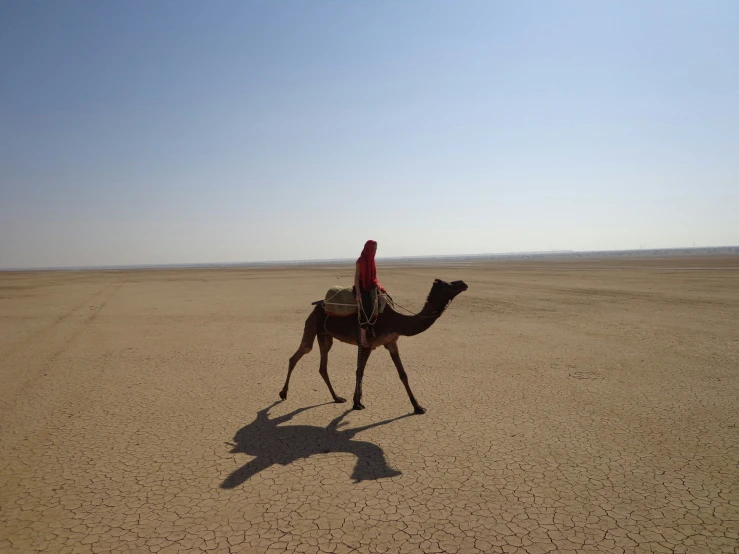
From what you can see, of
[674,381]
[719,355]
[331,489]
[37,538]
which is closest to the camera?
[37,538]

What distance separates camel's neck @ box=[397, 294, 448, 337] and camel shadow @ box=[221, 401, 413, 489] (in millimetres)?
1451

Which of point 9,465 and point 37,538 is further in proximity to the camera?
point 9,465

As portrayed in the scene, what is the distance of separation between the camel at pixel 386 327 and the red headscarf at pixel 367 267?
0.54 m

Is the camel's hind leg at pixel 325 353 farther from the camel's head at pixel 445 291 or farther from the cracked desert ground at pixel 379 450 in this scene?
the camel's head at pixel 445 291

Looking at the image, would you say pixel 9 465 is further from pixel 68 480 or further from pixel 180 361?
pixel 180 361

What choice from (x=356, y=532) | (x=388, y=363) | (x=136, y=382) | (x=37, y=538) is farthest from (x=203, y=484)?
(x=388, y=363)

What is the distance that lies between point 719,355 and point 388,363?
8.18m

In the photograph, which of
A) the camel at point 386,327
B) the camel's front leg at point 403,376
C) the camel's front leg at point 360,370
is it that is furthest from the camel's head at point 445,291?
the camel's front leg at point 360,370

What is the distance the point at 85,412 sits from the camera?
7188 millimetres

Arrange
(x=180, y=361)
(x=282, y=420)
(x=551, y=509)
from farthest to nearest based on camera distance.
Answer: (x=180, y=361)
(x=282, y=420)
(x=551, y=509)

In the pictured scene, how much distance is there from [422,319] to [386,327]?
0.63 metres

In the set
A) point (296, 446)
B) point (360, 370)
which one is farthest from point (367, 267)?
point (296, 446)

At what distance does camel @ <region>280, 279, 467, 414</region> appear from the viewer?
6773 millimetres

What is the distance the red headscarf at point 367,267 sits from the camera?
6.86 m
